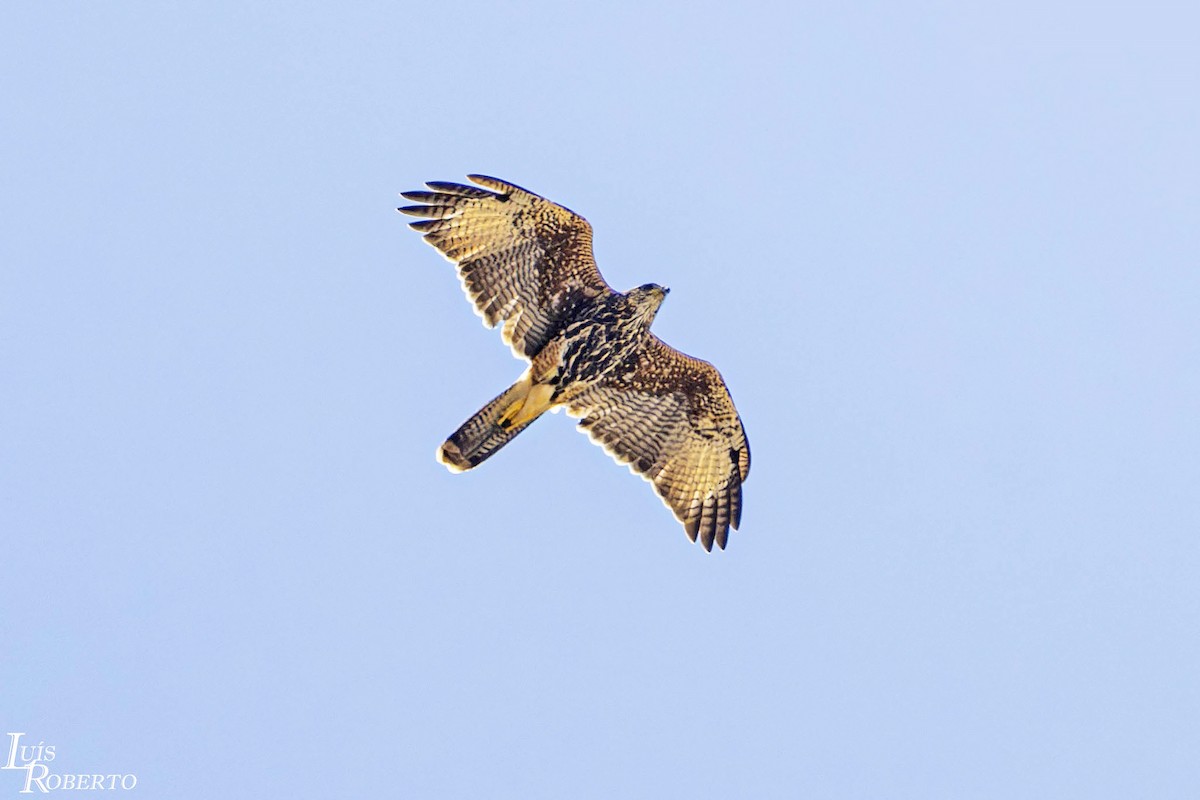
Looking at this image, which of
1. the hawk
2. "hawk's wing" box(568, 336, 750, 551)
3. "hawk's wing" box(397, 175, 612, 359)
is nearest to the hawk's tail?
the hawk

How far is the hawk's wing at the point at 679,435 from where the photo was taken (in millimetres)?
16359

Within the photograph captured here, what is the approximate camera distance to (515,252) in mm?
15523

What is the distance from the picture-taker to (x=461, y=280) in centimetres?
1566

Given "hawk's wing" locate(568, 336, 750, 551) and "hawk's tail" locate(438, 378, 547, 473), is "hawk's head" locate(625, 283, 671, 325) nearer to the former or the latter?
"hawk's wing" locate(568, 336, 750, 551)

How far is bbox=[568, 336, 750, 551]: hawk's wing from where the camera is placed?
1636 cm

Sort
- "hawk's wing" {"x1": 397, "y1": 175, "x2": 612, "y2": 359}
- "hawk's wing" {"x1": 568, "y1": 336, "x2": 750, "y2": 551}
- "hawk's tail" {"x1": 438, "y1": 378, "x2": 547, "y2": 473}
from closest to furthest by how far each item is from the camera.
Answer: "hawk's wing" {"x1": 397, "y1": 175, "x2": 612, "y2": 359} → "hawk's tail" {"x1": 438, "y1": 378, "x2": 547, "y2": 473} → "hawk's wing" {"x1": 568, "y1": 336, "x2": 750, "y2": 551}

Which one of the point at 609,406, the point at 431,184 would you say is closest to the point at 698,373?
the point at 609,406

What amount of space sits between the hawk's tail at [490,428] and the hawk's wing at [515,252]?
1.53ft

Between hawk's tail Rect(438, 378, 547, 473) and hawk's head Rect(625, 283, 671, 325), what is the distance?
1.27 metres

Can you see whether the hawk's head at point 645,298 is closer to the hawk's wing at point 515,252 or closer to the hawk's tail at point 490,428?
the hawk's wing at point 515,252

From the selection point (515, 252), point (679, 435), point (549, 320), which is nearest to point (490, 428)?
point (549, 320)

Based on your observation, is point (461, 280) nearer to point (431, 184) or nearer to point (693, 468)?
point (431, 184)

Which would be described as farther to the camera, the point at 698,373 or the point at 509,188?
the point at 698,373

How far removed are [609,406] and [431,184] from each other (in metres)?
3.00
